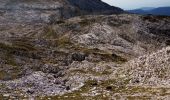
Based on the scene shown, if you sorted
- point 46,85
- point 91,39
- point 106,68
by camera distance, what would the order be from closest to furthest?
point 46,85
point 106,68
point 91,39

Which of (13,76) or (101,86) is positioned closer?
(101,86)

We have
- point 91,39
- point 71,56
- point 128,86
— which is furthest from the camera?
point 91,39

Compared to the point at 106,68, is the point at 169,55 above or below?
above

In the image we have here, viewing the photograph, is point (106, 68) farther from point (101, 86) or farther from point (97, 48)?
point (97, 48)

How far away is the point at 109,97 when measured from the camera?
5397cm

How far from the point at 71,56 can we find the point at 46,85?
162 feet

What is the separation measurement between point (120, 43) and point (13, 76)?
314ft

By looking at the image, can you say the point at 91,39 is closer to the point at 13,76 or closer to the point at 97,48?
the point at 97,48

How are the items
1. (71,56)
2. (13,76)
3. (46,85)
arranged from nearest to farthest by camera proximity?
1. (46,85)
2. (13,76)
3. (71,56)

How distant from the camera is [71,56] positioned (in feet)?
389

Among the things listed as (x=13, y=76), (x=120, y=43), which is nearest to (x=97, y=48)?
(x=120, y=43)

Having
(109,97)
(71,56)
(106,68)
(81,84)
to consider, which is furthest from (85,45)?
(109,97)

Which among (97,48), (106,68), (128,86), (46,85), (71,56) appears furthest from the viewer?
(97,48)

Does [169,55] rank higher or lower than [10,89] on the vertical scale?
higher
